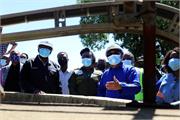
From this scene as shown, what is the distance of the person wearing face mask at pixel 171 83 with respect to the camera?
4.21 meters

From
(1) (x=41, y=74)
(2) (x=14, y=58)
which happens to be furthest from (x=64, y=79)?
(1) (x=41, y=74)

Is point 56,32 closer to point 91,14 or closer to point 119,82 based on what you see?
point 91,14

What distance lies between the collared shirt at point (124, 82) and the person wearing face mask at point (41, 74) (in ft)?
1.97

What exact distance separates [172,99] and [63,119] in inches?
58.1

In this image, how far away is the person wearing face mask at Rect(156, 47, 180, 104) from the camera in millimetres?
4211

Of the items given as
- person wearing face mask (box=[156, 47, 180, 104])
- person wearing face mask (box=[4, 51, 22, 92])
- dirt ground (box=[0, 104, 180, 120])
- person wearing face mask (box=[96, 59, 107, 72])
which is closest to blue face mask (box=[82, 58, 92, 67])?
person wearing face mask (box=[4, 51, 22, 92])

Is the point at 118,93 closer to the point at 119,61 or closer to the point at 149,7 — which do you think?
the point at 119,61

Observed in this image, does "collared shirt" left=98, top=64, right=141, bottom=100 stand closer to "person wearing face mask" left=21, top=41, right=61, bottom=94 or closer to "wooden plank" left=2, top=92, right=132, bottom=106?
"wooden plank" left=2, top=92, right=132, bottom=106

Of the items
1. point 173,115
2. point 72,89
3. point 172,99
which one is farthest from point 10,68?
point 173,115

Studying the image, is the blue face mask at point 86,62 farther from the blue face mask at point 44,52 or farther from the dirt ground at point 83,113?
the dirt ground at point 83,113

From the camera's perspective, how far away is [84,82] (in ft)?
19.6

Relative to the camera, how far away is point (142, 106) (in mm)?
3521

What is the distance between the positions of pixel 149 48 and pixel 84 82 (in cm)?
264

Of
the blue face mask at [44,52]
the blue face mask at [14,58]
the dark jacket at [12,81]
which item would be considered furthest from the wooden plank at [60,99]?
the blue face mask at [14,58]
